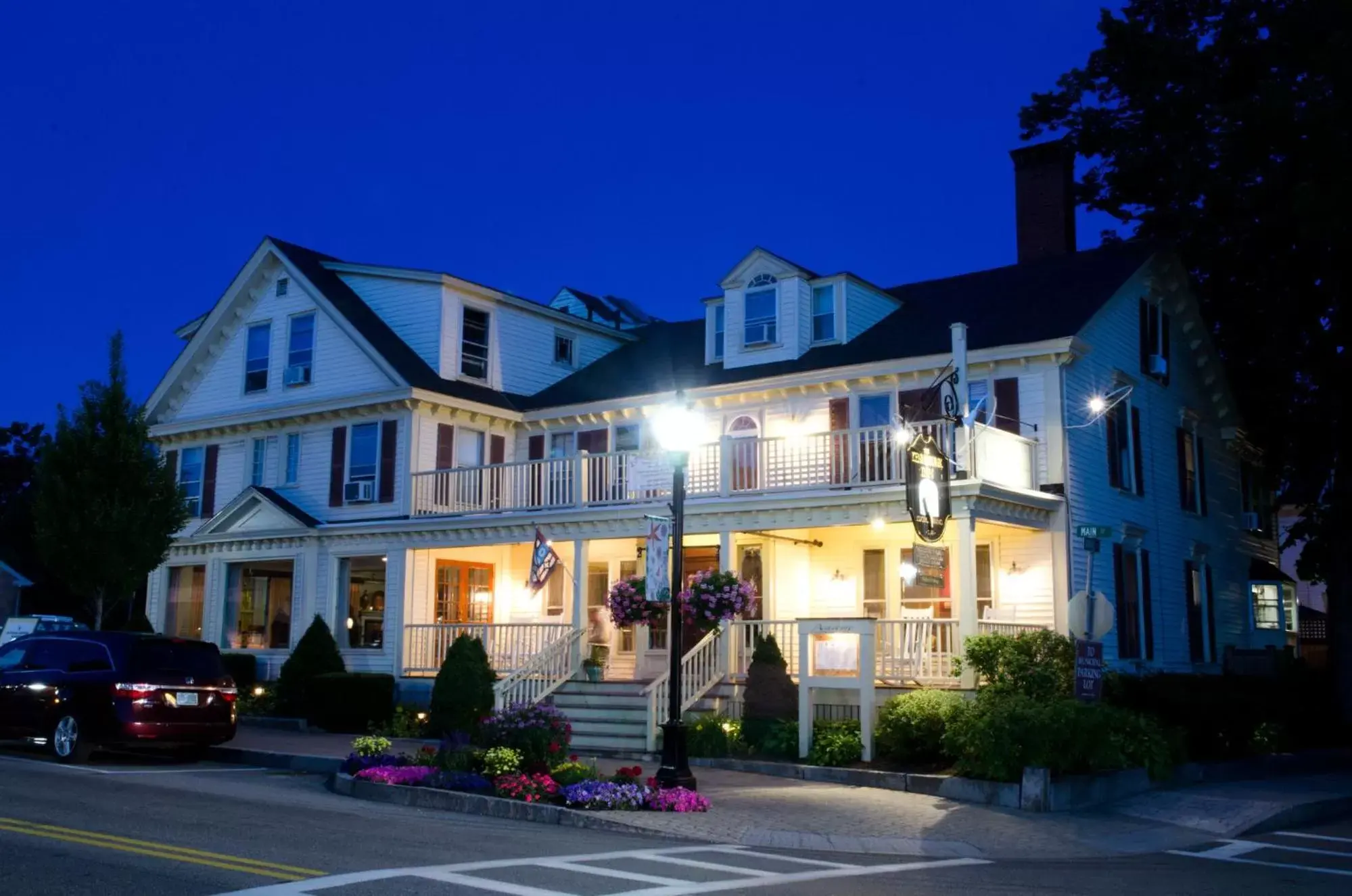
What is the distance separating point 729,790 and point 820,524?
604cm

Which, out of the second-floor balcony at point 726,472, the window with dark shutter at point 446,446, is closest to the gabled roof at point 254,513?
the window with dark shutter at point 446,446

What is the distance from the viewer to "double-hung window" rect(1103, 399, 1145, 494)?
919 inches

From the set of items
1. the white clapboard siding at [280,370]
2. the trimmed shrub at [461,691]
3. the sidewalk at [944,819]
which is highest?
the white clapboard siding at [280,370]

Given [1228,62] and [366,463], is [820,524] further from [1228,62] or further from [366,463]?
[1228,62]

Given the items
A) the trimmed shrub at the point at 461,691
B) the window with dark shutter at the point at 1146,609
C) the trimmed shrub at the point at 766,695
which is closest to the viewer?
the trimmed shrub at the point at 766,695

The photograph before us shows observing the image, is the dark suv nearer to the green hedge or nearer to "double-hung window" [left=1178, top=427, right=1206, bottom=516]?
the green hedge

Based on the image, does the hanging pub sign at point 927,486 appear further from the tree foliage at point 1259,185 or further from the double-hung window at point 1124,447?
the tree foliage at point 1259,185

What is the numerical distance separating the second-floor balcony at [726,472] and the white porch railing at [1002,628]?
7.08ft

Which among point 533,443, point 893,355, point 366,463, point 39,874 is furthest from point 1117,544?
point 39,874

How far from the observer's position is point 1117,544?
23312 mm

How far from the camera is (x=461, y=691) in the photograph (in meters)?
21.1

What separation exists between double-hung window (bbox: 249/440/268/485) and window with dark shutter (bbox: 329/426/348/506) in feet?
7.52

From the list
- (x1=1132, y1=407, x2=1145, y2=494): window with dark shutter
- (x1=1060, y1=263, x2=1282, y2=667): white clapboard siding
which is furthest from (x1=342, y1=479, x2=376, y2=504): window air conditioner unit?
(x1=1132, y1=407, x2=1145, y2=494): window with dark shutter

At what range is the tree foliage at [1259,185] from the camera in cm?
2464
